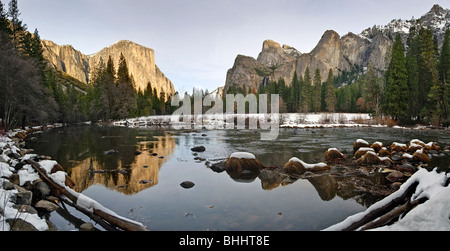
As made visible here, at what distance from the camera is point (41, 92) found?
29547mm

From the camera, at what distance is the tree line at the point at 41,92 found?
26.7m

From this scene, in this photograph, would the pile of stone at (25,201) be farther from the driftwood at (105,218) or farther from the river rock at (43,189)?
the driftwood at (105,218)

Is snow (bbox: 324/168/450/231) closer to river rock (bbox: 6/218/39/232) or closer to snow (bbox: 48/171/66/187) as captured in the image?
river rock (bbox: 6/218/39/232)

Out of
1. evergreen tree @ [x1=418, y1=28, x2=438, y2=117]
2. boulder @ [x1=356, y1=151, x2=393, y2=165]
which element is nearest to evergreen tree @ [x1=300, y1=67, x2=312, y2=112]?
evergreen tree @ [x1=418, y1=28, x2=438, y2=117]

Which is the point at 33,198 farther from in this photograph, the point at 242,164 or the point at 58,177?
the point at 242,164

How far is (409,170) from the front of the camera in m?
12.7

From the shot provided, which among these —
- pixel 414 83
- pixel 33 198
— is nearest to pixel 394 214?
pixel 33 198

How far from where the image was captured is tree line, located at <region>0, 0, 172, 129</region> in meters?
26.7

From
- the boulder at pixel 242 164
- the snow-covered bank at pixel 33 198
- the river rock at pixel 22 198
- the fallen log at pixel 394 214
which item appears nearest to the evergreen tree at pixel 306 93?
the boulder at pixel 242 164

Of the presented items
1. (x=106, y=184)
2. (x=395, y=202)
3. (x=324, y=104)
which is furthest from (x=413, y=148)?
(x=324, y=104)

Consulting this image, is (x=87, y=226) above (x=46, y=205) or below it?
below
